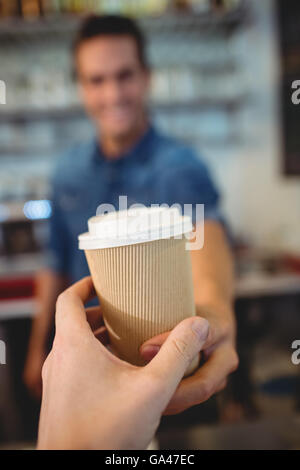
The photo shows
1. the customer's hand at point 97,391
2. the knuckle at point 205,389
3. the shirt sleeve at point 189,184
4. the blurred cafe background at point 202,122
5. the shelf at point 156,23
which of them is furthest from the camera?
the shelf at point 156,23

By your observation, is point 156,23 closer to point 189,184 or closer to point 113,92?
point 113,92

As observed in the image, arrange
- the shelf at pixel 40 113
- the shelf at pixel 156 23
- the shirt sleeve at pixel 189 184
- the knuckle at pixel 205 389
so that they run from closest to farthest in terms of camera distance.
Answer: the knuckle at pixel 205 389 → the shirt sleeve at pixel 189 184 → the shelf at pixel 156 23 → the shelf at pixel 40 113

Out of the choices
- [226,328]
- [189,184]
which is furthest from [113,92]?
[226,328]

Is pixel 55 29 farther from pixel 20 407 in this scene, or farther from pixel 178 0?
pixel 20 407

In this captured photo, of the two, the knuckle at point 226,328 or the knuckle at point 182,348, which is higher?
the knuckle at point 182,348

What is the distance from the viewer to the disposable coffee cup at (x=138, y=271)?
402mm

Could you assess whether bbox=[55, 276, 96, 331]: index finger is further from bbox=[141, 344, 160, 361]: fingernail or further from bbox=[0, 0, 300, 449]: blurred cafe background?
bbox=[0, 0, 300, 449]: blurred cafe background

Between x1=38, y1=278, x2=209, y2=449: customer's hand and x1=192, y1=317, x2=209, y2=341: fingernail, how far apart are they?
0.09 ft

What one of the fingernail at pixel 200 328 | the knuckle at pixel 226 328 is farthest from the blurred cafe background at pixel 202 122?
the fingernail at pixel 200 328

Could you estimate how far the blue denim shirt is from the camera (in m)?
1.05

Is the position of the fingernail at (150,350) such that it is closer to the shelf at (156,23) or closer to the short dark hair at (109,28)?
the short dark hair at (109,28)

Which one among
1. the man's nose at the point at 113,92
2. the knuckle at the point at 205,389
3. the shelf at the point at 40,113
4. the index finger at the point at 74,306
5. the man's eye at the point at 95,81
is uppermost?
the shelf at the point at 40,113

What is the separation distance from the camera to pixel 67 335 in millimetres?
375
